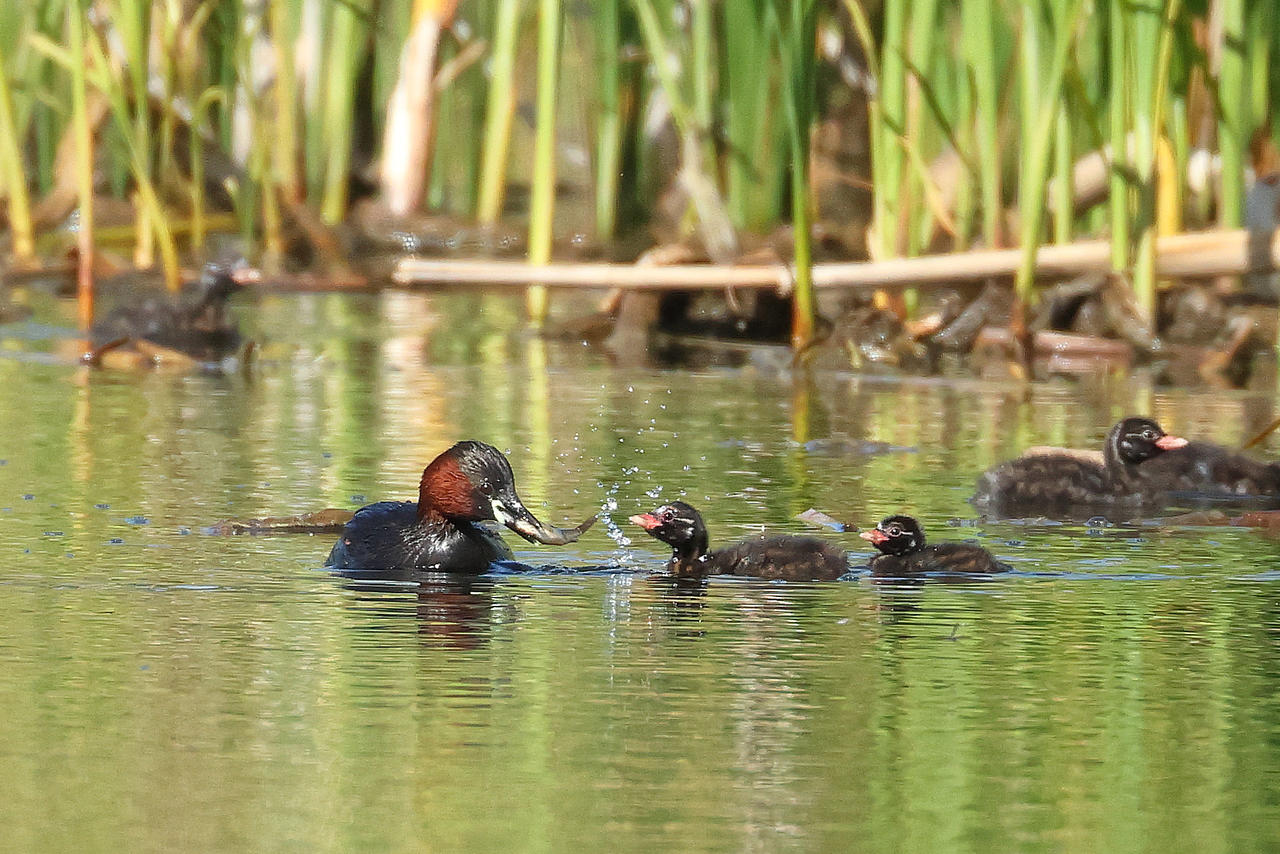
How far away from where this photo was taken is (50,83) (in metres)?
15.7

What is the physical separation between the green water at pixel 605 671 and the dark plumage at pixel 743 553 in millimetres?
111

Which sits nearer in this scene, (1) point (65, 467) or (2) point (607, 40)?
(1) point (65, 467)

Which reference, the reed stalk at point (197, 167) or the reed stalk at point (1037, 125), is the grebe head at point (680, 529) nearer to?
the reed stalk at point (1037, 125)

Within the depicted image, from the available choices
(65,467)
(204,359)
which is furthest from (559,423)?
(204,359)

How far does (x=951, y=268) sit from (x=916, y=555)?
16.4 feet

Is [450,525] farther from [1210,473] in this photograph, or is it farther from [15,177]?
[15,177]

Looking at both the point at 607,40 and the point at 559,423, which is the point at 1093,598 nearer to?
the point at 559,423

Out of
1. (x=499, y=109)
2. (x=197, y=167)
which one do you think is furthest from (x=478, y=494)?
(x=197, y=167)

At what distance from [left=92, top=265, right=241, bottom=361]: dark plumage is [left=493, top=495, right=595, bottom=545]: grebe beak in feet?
18.1

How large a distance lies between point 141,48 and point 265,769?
909 cm

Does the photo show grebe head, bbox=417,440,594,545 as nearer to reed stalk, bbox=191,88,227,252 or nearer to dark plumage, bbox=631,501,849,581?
dark plumage, bbox=631,501,849,581

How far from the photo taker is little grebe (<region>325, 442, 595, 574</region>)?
242 inches

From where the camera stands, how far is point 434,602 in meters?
5.66

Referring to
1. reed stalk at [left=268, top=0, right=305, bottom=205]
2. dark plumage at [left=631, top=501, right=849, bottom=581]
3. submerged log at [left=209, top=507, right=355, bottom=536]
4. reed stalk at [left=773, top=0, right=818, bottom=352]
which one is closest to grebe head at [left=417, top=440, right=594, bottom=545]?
dark plumage at [left=631, top=501, right=849, bottom=581]
